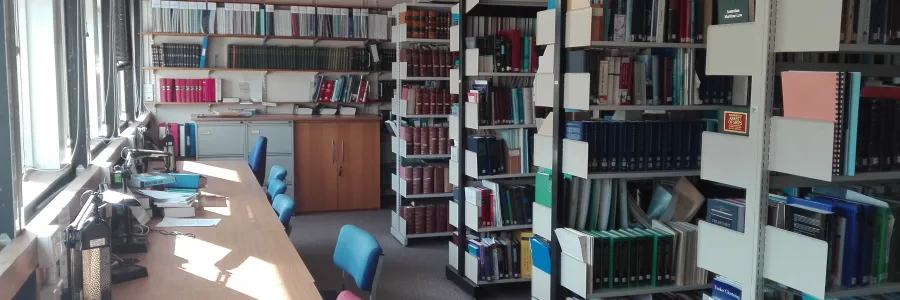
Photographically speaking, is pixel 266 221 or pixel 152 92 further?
pixel 152 92

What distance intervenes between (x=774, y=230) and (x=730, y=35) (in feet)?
2.40

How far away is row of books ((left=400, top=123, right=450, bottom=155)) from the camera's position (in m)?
6.65

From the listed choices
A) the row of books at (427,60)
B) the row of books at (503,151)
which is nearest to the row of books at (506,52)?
the row of books at (503,151)

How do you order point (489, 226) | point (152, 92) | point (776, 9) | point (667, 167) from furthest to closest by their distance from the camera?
point (152, 92) < point (489, 226) < point (667, 167) < point (776, 9)

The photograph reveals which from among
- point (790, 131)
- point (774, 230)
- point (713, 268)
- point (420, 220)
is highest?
point (790, 131)

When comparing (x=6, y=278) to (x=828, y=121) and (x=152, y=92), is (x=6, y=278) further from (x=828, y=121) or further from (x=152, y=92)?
(x=152, y=92)

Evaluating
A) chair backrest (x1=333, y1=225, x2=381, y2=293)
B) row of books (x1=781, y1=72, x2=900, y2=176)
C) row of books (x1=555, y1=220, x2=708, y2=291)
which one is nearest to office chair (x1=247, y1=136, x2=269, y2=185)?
chair backrest (x1=333, y1=225, x2=381, y2=293)

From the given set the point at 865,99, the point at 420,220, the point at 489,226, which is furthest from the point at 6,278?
the point at 420,220

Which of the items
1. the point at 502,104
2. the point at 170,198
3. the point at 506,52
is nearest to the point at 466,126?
the point at 502,104

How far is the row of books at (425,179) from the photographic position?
6691mm

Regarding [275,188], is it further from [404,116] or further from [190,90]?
[190,90]

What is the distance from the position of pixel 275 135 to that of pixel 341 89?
94 centimetres

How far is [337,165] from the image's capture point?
26.5 feet

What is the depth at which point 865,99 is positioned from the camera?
2.68 m
